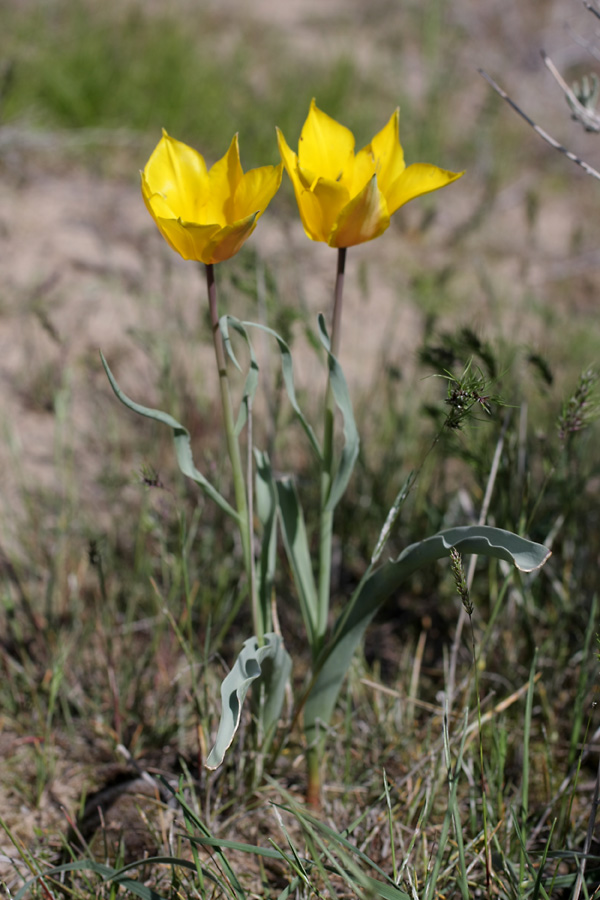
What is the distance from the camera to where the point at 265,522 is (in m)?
1.12

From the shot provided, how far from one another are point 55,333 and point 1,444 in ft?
2.51

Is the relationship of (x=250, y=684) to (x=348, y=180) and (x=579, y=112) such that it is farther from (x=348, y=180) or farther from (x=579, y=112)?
(x=579, y=112)

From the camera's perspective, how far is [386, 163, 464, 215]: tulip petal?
911mm

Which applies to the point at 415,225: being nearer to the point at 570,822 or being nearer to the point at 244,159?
the point at 244,159

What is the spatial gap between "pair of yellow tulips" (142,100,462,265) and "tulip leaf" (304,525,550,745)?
0.41m

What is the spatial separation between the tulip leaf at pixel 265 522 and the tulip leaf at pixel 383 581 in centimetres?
14

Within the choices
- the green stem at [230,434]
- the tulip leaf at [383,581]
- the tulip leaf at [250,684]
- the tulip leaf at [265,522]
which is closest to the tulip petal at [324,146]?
the green stem at [230,434]

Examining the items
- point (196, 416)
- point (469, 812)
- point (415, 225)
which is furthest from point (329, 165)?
point (415, 225)

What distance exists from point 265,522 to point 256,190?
492mm

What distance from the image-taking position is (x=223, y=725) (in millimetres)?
790

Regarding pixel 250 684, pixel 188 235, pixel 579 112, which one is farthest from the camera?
pixel 579 112

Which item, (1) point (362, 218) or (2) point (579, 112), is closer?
(1) point (362, 218)

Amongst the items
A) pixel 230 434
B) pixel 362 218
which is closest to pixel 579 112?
pixel 362 218

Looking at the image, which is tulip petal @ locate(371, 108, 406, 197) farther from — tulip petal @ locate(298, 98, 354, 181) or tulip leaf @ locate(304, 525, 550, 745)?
tulip leaf @ locate(304, 525, 550, 745)
